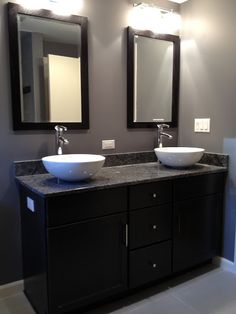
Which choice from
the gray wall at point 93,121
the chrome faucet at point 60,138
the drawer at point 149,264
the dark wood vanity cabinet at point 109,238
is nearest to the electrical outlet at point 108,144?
the gray wall at point 93,121

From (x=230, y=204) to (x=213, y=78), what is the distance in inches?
38.1

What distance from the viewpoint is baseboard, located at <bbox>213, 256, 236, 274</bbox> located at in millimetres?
2154

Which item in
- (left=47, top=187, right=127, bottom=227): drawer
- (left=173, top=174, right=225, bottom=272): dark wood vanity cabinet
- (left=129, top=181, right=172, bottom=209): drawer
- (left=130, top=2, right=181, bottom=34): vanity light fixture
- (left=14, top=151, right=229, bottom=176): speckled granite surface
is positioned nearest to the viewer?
(left=47, top=187, right=127, bottom=227): drawer

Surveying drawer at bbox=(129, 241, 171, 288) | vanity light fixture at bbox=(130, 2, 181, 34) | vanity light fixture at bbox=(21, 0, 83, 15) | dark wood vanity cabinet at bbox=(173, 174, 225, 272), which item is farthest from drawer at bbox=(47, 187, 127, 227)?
vanity light fixture at bbox=(130, 2, 181, 34)

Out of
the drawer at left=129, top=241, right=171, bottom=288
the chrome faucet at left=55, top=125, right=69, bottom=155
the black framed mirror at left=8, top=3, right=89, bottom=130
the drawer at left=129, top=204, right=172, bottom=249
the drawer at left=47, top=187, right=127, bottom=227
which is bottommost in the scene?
the drawer at left=129, top=241, right=171, bottom=288

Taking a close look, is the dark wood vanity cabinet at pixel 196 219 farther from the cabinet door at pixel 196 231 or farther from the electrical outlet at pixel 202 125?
Result: the electrical outlet at pixel 202 125

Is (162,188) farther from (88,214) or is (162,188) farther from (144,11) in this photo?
(144,11)

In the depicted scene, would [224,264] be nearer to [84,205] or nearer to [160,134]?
[160,134]

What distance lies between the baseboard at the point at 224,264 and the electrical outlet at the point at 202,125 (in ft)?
3.32

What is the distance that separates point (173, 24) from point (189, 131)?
0.91 meters

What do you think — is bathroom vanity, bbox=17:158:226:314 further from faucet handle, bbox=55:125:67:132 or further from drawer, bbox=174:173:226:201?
faucet handle, bbox=55:125:67:132

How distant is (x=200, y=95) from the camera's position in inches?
90.4

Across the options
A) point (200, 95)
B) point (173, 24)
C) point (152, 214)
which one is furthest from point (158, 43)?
point (152, 214)

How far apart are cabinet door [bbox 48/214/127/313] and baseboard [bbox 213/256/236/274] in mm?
901
